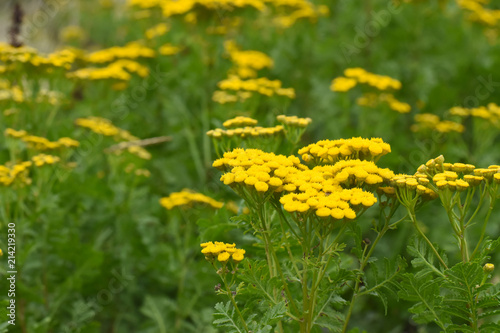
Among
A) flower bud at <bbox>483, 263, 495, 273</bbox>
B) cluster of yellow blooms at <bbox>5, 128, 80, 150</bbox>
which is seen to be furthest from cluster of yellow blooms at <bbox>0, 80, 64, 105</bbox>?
flower bud at <bbox>483, 263, 495, 273</bbox>

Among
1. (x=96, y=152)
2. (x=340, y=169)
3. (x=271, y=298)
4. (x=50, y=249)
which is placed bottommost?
(x=50, y=249)

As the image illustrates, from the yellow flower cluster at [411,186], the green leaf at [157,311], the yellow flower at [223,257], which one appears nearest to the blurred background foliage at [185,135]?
the green leaf at [157,311]

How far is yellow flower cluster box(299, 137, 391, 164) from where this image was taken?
224cm

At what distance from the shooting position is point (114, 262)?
162 inches

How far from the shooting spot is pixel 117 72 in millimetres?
5023

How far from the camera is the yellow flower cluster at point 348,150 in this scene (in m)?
2.24

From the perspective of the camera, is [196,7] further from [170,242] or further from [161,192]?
[170,242]

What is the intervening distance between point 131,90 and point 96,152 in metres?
1.28

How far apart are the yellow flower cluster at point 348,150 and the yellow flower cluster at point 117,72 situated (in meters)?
3.11

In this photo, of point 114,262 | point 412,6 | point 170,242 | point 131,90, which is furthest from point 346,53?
point 114,262

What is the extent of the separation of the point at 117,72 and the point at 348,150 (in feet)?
11.0

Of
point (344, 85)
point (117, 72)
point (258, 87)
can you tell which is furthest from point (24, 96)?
point (344, 85)

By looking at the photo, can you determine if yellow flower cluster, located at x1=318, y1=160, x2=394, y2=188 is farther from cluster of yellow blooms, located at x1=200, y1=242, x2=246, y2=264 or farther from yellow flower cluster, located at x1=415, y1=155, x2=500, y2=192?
cluster of yellow blooms, located at x1=200, y1=242, x2=246, y2=264

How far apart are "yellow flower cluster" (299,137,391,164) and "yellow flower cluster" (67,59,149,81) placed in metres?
3.11
